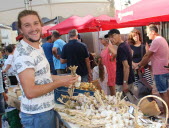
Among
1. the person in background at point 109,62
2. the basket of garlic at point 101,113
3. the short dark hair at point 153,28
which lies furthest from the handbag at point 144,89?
the basket of garlic at point 101,113

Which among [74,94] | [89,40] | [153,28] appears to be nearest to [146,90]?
[153,28]

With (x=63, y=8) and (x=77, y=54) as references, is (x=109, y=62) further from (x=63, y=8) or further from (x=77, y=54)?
(x=63, y=8)

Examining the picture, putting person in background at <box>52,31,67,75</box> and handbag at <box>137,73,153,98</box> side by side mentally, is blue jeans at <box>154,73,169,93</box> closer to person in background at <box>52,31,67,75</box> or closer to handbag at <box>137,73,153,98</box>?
handbag at <box>137,73,153,98</box>

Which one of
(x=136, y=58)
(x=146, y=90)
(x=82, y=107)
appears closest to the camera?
(x=82, y=107)

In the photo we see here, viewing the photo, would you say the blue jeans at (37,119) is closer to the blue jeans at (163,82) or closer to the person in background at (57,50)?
the blue jeans at (163,82)

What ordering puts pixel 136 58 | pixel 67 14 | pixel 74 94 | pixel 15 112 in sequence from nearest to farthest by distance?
1. pixel 74 94
2. pixel 15 112
3. pixel 136 58
4. pixel 67 14

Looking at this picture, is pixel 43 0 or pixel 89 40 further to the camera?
pixel 89 40

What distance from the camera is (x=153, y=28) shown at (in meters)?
3.75

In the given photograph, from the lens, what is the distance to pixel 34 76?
66.2 inches

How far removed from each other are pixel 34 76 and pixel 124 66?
6.55ft

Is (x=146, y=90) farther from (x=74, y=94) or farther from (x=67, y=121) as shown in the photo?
(x=67, y=121)

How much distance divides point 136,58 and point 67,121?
347 centimetres

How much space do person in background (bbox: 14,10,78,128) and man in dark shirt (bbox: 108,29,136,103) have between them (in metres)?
1.67

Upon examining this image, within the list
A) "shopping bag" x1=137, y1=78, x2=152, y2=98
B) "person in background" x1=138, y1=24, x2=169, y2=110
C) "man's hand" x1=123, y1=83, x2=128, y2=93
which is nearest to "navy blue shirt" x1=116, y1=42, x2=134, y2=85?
"man's hand" x1=123, y1=83, x2=128, y2=93
